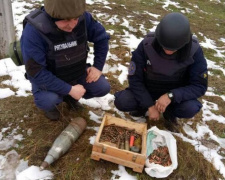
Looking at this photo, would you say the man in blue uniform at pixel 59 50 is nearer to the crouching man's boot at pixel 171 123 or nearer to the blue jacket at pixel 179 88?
the blue jacket at pixel 179 88

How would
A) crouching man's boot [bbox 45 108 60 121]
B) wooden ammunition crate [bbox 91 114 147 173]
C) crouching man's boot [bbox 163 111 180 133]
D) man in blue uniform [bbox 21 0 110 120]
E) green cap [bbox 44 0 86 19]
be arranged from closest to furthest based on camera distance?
green cap [bbox 44 0 86 19] → man in blue uniform [bbox 21 0 110 120] → wooden ammunition crate [bbox 91 114 147 173] → crouching man's boot [bbox 45 108 60 121] → crouching man's boot [bbox 163 111 180 133]

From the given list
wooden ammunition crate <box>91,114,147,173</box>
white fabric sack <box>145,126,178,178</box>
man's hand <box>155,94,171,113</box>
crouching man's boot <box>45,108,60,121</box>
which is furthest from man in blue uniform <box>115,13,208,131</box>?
crouching man's boot <box>45,108,60,121</box>

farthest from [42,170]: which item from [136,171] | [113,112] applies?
[113,112]

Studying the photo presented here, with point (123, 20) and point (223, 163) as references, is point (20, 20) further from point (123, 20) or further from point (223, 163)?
point (223, 163)

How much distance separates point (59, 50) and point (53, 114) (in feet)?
3.07

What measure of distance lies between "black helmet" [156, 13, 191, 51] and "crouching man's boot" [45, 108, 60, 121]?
1633mm

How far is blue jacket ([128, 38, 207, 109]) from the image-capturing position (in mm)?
2939

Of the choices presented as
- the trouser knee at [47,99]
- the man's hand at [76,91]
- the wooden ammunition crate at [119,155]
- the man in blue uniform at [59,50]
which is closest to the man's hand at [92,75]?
the man in blue uniform at [59,50]

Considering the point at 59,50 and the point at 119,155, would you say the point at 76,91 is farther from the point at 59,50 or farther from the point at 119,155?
the point at 119,155

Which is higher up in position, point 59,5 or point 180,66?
point 59,5

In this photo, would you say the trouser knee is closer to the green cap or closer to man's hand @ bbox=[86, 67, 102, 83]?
man's hand @ bbox=[86, 67, 102, 83]

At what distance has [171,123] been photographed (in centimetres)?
347

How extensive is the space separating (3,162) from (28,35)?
1398 millimetres

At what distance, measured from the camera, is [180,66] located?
2.92 m
